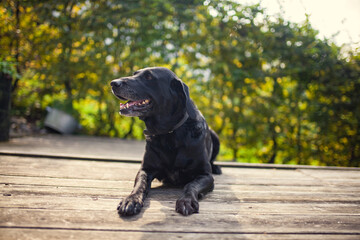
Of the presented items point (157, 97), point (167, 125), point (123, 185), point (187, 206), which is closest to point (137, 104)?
point (157, 97)

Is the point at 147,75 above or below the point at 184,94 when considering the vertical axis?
above

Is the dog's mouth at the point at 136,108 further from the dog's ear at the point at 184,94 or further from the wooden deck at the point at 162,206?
the wooden deck at the point at 162,206

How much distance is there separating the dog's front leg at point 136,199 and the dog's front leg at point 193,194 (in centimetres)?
24

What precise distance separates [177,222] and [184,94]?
39.4 inches

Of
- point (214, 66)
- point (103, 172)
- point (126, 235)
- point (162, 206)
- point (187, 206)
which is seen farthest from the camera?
point (214, 66)

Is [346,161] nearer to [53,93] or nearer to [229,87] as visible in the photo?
[229,87]

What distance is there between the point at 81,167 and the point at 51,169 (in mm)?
291

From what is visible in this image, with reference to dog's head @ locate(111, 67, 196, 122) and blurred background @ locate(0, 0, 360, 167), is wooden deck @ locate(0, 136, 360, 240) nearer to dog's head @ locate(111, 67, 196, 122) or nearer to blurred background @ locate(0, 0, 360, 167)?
dog's head @ locate(111, 67, 196, 122)

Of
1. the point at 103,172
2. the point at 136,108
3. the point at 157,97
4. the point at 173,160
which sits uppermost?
the point at 157,97

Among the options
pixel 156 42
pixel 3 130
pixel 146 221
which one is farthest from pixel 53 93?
pixel 146 221

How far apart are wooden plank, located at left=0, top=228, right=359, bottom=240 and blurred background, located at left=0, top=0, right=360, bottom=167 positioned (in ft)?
10.1

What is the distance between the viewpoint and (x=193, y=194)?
172 centimetres

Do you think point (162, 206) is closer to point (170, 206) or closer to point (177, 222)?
point (170, 206)

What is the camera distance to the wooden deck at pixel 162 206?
1.29 metres
